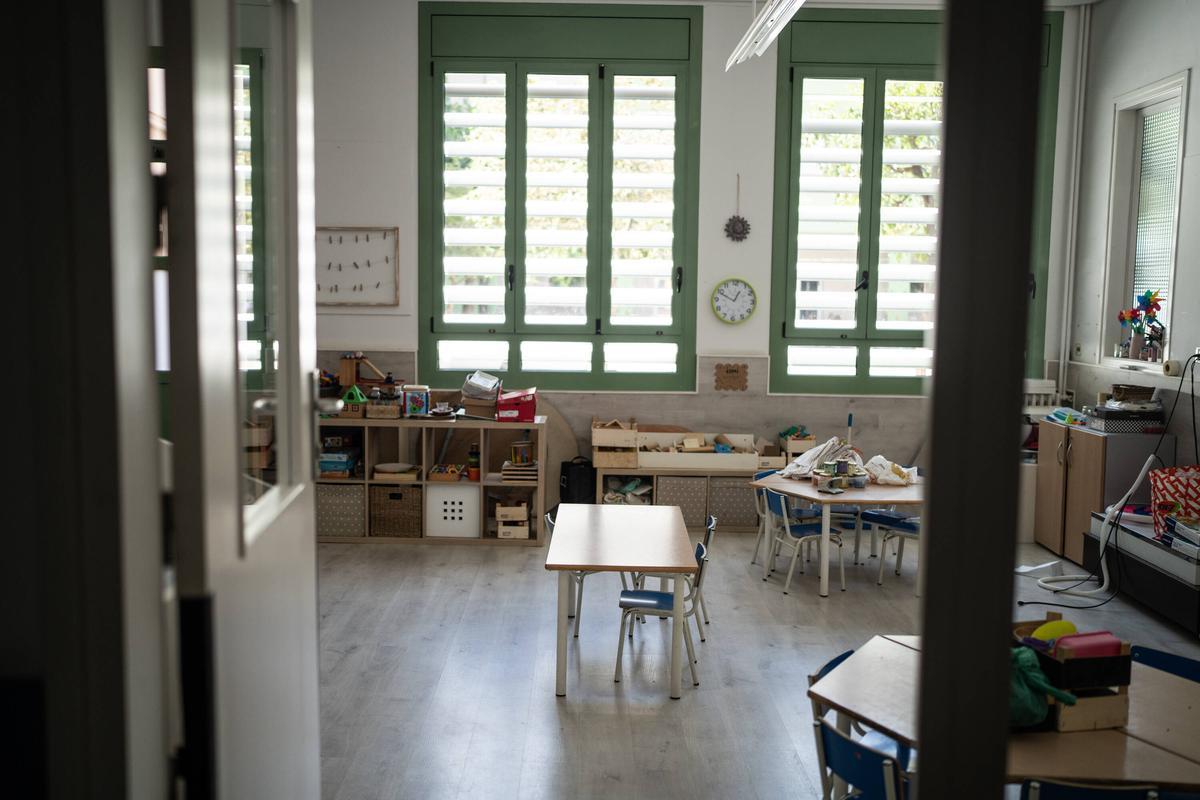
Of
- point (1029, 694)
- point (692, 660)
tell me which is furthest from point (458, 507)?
point (1029, 694)

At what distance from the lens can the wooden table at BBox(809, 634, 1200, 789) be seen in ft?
9.51

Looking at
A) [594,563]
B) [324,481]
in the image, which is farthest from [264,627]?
[324,481]

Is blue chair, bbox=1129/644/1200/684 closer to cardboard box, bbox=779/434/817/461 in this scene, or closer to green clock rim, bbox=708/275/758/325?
cardboard box, bbox=779/434/817/461

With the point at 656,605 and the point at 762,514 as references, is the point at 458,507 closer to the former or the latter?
the point at 762,514

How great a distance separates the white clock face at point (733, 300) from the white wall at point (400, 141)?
9cm

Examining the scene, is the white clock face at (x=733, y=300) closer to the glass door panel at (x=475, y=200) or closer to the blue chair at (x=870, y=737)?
the glass door panel at (x=475, y=200)

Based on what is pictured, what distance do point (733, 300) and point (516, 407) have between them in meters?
2.20

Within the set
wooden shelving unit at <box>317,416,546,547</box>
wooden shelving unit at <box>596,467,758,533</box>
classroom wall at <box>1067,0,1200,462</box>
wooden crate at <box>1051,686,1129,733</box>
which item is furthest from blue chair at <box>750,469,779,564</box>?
wooden crate at <box>1051,686,1129,733</box>

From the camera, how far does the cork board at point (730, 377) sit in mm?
8906

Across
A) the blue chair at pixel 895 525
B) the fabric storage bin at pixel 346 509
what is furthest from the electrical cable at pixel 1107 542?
the fabric storage bin at pixel 346 509

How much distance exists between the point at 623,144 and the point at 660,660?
488cm

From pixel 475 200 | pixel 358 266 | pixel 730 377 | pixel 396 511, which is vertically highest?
pixel 475 200

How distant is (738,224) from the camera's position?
8.81 meters

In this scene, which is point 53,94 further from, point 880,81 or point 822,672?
point 880,81
